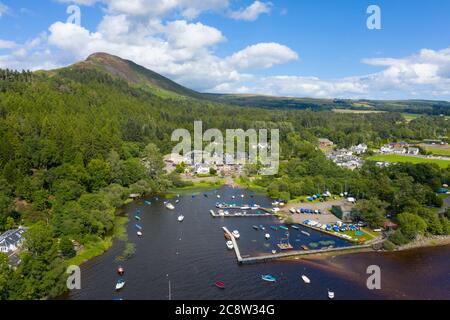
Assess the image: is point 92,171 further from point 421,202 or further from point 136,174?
point 421,202

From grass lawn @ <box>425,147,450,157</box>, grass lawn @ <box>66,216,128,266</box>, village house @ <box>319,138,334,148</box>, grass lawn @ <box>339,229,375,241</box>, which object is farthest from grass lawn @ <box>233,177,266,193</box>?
grass lawn @ <box>425,147,450,157</box>

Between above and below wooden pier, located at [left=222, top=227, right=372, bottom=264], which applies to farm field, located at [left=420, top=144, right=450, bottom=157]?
above

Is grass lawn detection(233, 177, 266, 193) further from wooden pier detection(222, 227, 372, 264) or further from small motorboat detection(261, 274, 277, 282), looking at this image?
small motorboat detection(261, 274, 277, 282)

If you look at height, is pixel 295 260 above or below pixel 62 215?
below

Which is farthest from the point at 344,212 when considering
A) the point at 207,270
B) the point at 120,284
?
the point at 120,284
